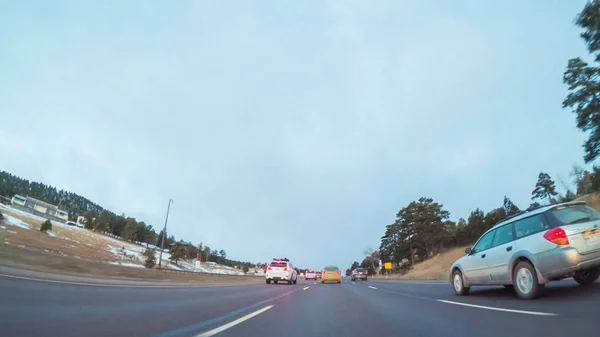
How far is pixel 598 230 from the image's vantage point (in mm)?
7281

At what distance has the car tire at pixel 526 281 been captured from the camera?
7.53 m

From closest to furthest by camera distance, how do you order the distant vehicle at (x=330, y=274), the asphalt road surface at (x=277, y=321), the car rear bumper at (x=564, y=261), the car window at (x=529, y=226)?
1. the asphalt road surface at (x=277, y=321)
2. the car rear bumper at (x=564, y=261)
3. the car window at (x=529, y=226)
4. the distant vehicle at (x=330, y=274)

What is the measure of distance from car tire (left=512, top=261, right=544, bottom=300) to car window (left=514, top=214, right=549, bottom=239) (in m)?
0.78

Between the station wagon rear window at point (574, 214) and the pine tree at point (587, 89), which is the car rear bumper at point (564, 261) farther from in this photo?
the pine tree at point (587, 89)

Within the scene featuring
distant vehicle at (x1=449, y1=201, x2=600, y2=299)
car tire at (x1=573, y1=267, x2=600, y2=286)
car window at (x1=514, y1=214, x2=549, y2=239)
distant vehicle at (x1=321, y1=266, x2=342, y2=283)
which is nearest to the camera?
distant vehicle at (x1=449, y1=201, x2=600, y2=299)

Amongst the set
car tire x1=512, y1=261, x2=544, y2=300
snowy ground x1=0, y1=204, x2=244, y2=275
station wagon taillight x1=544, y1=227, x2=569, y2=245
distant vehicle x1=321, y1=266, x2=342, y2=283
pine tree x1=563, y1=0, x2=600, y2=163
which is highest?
pine tree x1=563, y1=0, x2=600, y2=163

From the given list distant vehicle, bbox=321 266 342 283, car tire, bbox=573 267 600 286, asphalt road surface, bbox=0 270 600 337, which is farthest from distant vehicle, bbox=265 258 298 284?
car tire, bbox=573 267 600 286

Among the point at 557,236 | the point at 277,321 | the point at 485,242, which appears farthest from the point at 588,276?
the point at 277,321

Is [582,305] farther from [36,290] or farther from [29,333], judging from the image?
[36,290]

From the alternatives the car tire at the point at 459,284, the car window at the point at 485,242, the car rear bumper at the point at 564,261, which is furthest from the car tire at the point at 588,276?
the car tire at the point at 459,284

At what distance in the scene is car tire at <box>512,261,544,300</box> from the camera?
7531 mm

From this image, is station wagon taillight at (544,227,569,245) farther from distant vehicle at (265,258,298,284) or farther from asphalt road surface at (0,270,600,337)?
distant vehicle at (265,258,298,284)

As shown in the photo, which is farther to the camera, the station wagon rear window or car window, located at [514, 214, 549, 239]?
car window, located at [514, 214, 549, 239]

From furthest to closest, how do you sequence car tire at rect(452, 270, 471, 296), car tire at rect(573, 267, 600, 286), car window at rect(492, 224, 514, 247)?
car tire at rect(452, 270, 471, 296), car window at rect(492, 224, 514, 247), car tire at rect(573, 267, 600, 286)
